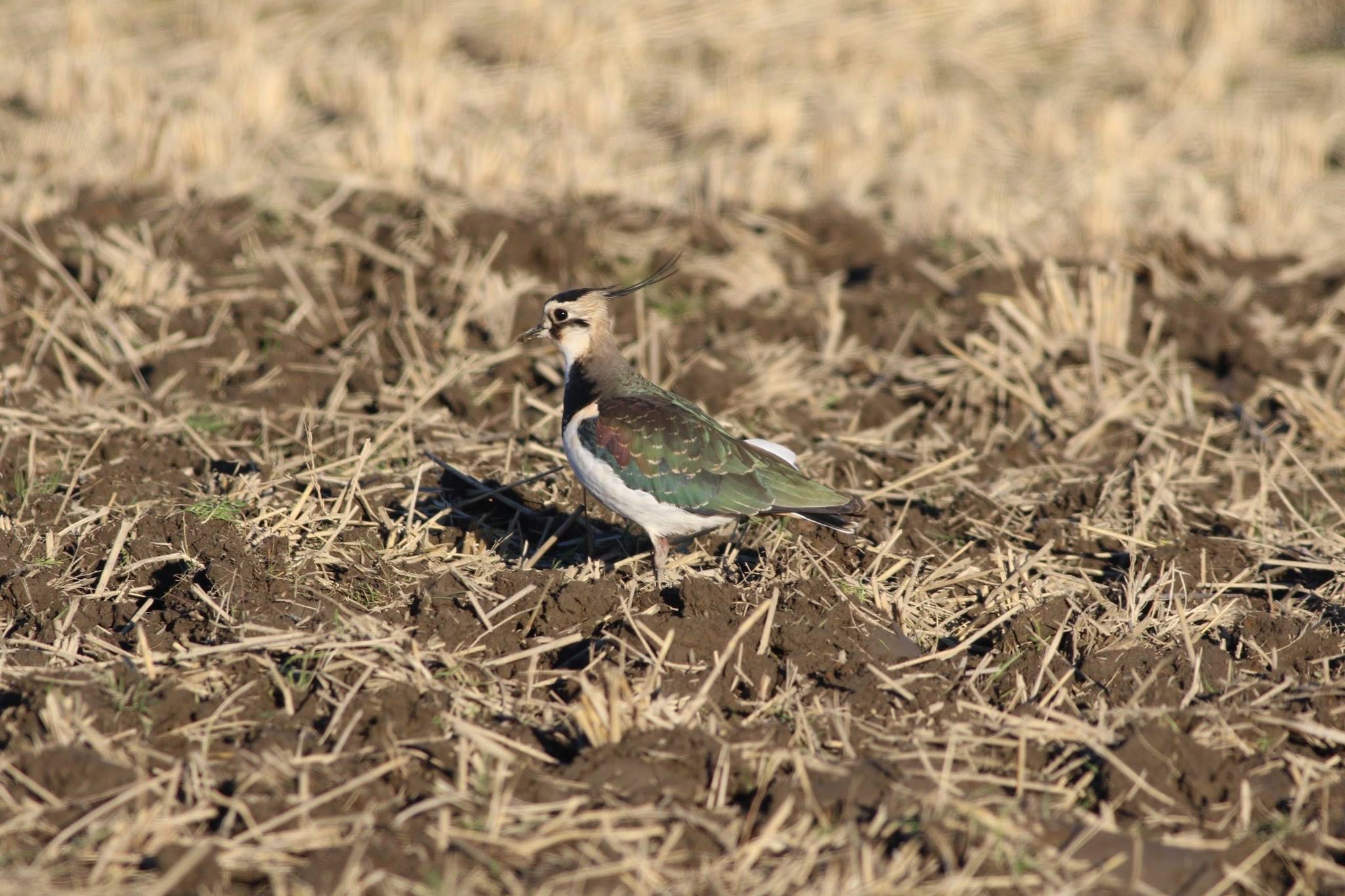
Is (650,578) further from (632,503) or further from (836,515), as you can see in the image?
(836,515)

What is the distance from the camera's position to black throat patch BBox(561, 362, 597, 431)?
6344 mm

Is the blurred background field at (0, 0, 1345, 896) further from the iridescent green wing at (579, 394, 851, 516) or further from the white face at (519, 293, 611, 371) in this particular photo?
the white face at (519, 293, 611, 371)

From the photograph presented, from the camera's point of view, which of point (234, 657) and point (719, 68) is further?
point (719, 68)

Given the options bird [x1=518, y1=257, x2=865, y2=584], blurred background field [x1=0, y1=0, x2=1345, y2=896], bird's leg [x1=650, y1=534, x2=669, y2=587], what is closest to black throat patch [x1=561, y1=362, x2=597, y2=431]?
bird [x1=518, y1=257, x2=865, y2=584]

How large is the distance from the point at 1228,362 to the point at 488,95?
6998 mm

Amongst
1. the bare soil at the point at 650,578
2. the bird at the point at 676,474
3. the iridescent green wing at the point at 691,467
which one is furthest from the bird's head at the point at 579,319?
the bare soil at the point at 650,578

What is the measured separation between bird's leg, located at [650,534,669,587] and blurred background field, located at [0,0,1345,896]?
0.31 feet

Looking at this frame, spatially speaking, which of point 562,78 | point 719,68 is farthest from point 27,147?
point 719,68

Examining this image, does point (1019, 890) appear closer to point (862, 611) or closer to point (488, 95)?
point (862, 611)

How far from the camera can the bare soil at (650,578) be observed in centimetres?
437

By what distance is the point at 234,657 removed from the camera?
202 inches

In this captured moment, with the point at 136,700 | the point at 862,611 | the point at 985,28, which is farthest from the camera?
the point at 985,28

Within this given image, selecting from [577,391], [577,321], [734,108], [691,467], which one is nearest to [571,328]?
[577,321]

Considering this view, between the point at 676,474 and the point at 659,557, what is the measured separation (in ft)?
1.28
